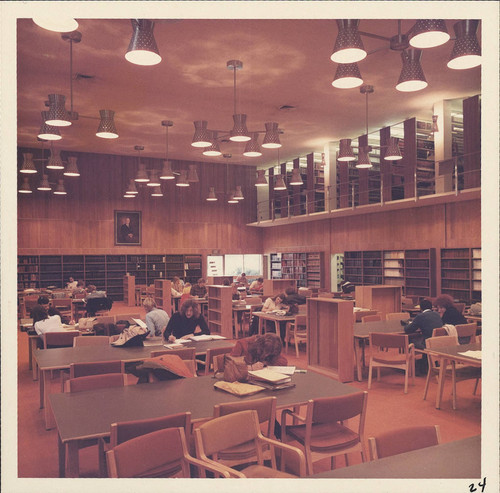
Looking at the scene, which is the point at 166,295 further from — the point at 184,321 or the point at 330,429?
the point at 330,429

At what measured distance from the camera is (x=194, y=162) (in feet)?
62.0

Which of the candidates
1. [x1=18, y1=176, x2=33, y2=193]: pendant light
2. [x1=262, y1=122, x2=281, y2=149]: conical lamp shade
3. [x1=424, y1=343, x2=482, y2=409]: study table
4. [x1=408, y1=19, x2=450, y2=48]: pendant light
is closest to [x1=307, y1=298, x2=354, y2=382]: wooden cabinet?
[x1=424, y1=343, x2=482, y2=409]: study table

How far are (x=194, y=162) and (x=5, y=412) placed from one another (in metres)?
17.6

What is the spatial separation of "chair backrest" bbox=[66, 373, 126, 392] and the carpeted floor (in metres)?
0.65

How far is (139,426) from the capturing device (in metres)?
2.61

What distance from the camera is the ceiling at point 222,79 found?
7.45m

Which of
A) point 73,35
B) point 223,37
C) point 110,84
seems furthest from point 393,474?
point 110,84

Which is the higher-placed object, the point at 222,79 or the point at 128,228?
the point at 222,79

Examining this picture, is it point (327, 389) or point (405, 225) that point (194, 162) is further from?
point (327, 389)

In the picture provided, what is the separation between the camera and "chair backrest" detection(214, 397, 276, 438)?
2877 millimetres

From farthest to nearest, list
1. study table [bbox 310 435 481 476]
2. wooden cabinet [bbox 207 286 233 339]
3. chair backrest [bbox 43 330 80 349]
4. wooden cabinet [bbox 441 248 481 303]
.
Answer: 1. wooden cabinet [bbox 441 248 481 303]
2. wooden cabinet [bbox 207 286 233 339]
3. chair backrest [bbox 43 330 80 349]
4. study table [bbox 310 435 481 476]

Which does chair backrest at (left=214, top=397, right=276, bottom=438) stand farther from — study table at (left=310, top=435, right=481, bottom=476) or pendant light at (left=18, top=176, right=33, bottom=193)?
pendant light at (left=18, top=176, right=33, bottom=193)

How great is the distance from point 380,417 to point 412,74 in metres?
3.52

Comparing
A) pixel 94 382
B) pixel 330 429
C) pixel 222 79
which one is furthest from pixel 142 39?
pixel 222 79
